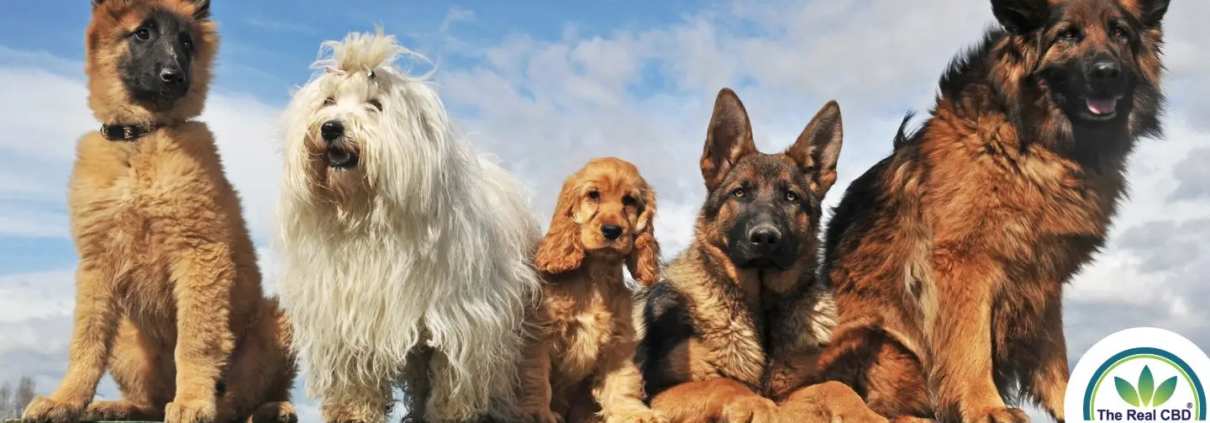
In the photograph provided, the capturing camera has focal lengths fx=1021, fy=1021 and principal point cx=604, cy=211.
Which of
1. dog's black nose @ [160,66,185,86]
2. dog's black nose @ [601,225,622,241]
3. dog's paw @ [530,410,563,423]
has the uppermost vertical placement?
dog's black nose @ [160,66,185,86]

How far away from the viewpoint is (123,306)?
6.27 metres

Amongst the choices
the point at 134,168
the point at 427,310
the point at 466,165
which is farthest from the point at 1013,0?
the point at 134,168

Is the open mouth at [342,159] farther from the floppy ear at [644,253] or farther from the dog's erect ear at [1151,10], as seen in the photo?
the dog's erect ear at [1151,10]

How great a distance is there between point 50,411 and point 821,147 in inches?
197

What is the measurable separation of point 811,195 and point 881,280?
774mm

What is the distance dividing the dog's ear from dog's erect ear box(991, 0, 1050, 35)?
5.76 ft

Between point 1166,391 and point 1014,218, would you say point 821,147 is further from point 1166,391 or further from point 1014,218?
point 1166,391

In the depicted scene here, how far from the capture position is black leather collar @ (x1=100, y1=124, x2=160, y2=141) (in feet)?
20.7

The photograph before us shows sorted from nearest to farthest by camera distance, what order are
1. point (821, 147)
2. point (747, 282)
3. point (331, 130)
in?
point (331, 130) → point (747, 282) → point (821, 147)

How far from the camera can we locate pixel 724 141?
699 cm

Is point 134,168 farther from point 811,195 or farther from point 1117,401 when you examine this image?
point 1117,401

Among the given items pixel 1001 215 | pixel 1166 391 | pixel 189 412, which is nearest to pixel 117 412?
pixel 189 412

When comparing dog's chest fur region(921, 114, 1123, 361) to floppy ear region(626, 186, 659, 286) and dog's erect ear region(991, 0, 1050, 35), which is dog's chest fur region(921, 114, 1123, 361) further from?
floppy ear region(626, 186, 659, 286)

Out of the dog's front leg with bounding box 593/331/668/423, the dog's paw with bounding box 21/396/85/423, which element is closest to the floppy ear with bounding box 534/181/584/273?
the dog's front leg with bounding box 593/331/668/423
